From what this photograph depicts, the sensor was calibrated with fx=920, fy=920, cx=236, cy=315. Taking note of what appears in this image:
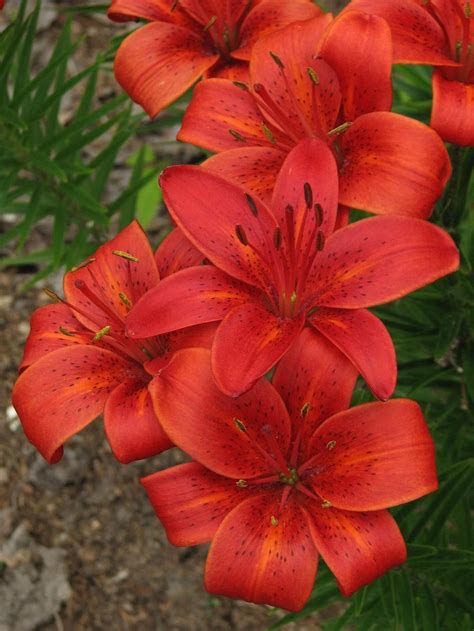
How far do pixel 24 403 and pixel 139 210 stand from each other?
73.5 inches

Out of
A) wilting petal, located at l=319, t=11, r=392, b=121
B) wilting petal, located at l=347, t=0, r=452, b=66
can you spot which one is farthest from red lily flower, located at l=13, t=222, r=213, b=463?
wilting petal, located at l=347, t=0, r=452, b=66

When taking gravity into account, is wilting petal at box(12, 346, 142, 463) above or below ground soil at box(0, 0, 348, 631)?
above

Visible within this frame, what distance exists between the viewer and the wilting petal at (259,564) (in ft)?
4.16

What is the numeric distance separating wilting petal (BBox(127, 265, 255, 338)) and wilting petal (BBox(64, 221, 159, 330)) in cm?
13

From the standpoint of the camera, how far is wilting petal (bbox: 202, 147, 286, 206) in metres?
1.46

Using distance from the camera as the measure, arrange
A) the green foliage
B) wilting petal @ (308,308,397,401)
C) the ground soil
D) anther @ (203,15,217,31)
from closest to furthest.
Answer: wilting petal @ (308,308,397,401), anther @ (203,15,217,31), the green foliage, the ground soil

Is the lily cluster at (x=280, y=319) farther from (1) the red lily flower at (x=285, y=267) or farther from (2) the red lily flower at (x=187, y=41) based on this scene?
(2) the red lily flower at (x=187, y=41)

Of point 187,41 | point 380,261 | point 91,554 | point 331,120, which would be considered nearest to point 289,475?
point 380,261

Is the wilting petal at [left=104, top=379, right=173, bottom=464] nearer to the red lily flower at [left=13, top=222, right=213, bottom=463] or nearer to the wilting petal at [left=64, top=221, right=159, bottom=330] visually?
the red lily flower at [left=13, top=222, right=213, bottom=463]

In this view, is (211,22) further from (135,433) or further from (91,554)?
(91,554)

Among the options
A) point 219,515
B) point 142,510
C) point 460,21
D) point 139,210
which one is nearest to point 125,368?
point 219,515

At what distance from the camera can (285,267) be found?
136 cm

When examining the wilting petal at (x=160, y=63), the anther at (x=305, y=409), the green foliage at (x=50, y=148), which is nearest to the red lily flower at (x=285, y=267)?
the anther at (x=305, y=409)

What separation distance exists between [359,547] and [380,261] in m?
0.40
